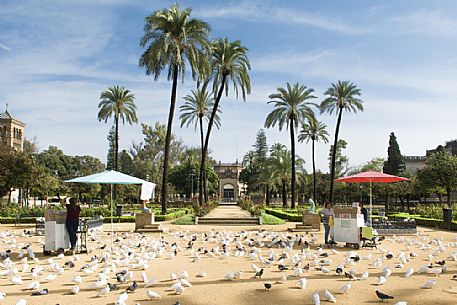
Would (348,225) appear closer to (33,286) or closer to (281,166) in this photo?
(33,286)

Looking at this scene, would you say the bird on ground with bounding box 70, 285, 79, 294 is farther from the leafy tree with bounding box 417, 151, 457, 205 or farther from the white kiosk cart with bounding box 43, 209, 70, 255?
the leafy tree with bounding box 417, 151, 457, 205

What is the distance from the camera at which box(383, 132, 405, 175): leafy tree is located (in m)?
65.8

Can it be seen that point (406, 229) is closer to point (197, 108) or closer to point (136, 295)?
point (136, 295)

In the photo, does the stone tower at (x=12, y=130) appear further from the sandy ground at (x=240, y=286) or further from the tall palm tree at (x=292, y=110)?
the sandy ground at (x=240, y=286)

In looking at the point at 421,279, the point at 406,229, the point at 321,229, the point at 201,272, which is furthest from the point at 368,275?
the point at 321,229

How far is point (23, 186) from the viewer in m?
35.7

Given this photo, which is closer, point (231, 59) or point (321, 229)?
point (321, 229)

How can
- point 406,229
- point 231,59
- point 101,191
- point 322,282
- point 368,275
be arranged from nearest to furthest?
1. point 322,282
2. point 368,275
3. point 406,229
4. point 231,59
5. point 101,191

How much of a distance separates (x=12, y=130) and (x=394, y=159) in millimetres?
62296

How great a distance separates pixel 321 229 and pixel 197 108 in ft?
81.8

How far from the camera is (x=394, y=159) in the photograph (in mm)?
66188

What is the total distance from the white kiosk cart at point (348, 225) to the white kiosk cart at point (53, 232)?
8.35 metres

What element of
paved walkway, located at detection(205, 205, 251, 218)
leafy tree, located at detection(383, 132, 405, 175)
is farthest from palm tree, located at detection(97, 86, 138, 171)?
leafy tree, located at detection(383, 132, 405, 175)

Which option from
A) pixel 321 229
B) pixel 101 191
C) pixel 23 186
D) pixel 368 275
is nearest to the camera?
pixel 368 275
